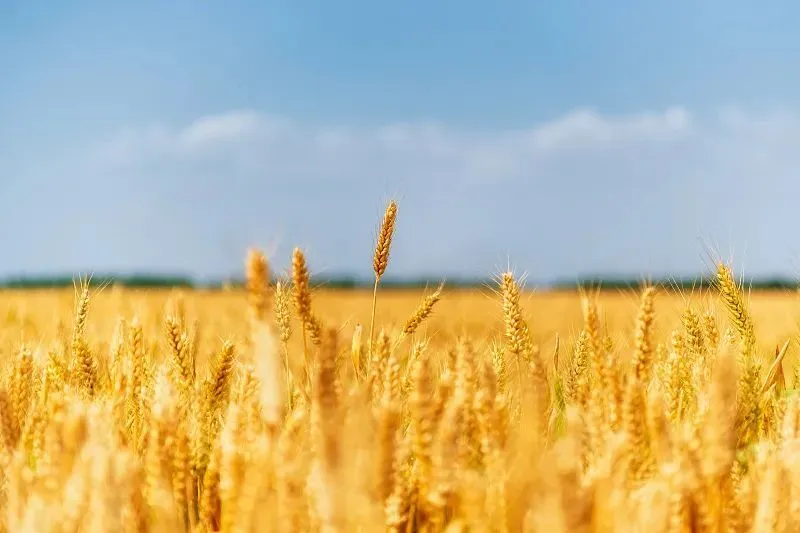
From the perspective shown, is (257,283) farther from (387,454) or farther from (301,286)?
(301,286)

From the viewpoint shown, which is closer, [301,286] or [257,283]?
[257,283]

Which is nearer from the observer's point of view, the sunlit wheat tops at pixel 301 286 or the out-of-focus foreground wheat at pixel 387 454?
the out-of-focus foreground wheat at pixel 387 454

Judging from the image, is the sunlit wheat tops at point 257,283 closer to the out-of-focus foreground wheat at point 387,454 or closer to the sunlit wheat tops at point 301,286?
the out-of-focus foreground wheat at point 387,454

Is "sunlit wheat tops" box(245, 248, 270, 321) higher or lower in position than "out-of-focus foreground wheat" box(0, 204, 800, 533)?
higher

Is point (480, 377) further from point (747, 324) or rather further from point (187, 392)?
point (747, 324)

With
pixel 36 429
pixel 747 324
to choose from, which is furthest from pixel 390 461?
pixel 747 324

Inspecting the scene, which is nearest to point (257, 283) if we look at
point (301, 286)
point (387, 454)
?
point (387, 454)

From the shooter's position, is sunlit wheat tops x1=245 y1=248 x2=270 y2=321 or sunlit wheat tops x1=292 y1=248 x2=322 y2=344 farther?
sunlit wheat tops x1=292 y1=248 x2=322 y2=344

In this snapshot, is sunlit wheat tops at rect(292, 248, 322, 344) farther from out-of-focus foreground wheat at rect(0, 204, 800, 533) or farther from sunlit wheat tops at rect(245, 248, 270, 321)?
sunlit wheat tops at rect(245, 248, 270, 321)

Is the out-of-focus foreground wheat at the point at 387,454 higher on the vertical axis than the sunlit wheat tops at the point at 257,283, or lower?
lower

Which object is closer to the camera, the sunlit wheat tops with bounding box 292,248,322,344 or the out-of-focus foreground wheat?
the out-of-focus foreground wheat

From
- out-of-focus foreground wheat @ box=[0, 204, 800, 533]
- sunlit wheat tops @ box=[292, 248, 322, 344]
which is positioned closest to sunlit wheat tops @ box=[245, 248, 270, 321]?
out-of-focus foreground wheat @ box=[0, 204, 800, 533]

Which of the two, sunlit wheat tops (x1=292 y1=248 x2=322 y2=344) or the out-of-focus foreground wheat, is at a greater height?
sunlit wheat tops (x1=292 y1=248 x2=322 y2=344)

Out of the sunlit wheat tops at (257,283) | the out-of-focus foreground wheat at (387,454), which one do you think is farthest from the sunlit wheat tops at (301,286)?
the sunlit wheat tops at (257,283)
